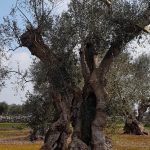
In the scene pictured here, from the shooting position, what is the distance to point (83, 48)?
25.7 metres

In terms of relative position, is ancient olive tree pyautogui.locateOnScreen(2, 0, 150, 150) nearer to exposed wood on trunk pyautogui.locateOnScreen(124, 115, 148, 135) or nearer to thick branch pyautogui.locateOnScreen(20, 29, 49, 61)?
thick branch pyautogui.locateOnScreen(20, 29, 49, 61)

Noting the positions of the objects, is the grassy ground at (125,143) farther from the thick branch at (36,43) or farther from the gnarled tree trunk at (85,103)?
the thick branch at (36,43)

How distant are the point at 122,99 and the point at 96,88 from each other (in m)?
3.61

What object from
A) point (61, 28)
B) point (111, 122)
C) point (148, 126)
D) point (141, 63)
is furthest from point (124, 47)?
point (148, 126)

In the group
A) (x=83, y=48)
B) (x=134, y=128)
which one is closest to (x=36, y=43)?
(x=83, y=48)

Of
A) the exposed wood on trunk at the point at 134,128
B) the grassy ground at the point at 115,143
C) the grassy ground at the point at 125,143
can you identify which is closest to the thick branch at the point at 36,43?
the grassy ground at the point at 115,143

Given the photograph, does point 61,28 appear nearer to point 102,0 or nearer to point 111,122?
point 102,0

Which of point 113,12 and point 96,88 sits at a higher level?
point 113,12

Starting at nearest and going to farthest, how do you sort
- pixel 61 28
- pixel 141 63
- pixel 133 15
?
pixel 133 15
pixel 61 28
pixel 141 63

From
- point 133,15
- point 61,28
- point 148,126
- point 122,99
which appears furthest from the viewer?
point 148,126

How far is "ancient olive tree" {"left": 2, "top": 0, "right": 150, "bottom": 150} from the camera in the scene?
80.9 feet

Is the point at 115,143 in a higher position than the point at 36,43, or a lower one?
lower

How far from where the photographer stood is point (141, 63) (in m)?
72.9

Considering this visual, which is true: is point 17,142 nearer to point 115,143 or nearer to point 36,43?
point 115,143
